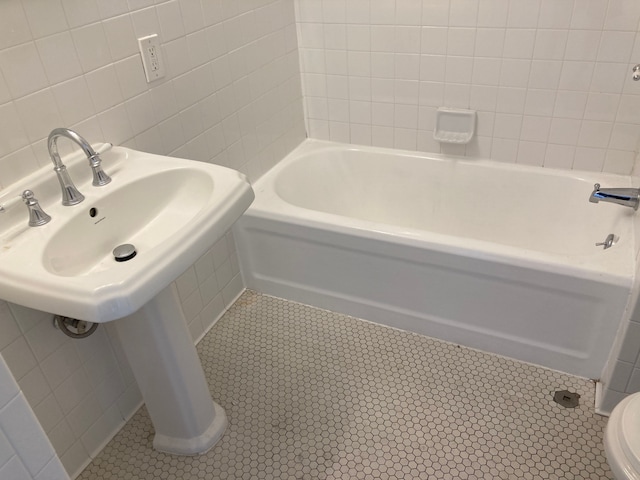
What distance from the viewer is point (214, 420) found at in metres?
1.66

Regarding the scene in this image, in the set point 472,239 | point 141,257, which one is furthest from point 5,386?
point 472,239

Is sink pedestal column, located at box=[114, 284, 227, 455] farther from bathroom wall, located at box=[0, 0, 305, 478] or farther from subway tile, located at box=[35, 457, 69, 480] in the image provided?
subway tile, located at box=[35, 457, 69, 480]

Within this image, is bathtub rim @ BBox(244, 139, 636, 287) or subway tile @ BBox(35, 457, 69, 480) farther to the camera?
bathtub rim @ BBox(244, 139, 636, 287)

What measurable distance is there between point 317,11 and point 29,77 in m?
1.32

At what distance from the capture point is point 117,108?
4.91 feet

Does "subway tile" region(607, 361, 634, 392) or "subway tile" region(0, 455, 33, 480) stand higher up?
"subway tile" region(0, 455, 33, 480)

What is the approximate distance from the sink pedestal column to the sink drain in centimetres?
12

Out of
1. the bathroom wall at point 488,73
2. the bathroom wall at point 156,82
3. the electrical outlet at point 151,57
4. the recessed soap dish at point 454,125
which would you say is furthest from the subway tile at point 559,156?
the electrical outlet at point 151,57

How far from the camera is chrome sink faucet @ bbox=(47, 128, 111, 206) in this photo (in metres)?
1.19

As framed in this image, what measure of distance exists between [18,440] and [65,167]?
738 mm

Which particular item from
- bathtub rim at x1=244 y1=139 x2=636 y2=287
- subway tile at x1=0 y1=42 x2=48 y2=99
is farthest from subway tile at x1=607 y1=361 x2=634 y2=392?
subway tile at x1=0 y1=42 x2=48 y2=99

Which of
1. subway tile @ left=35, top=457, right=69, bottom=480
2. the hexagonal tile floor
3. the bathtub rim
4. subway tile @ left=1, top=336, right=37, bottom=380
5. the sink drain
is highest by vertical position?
the sink drain

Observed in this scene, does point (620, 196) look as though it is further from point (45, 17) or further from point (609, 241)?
point (45, 17)

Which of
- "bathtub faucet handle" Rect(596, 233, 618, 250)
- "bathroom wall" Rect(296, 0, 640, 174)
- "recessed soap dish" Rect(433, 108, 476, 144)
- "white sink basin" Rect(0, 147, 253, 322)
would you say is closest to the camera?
"white sink basin" Rect(0, 147, 253, 322)
